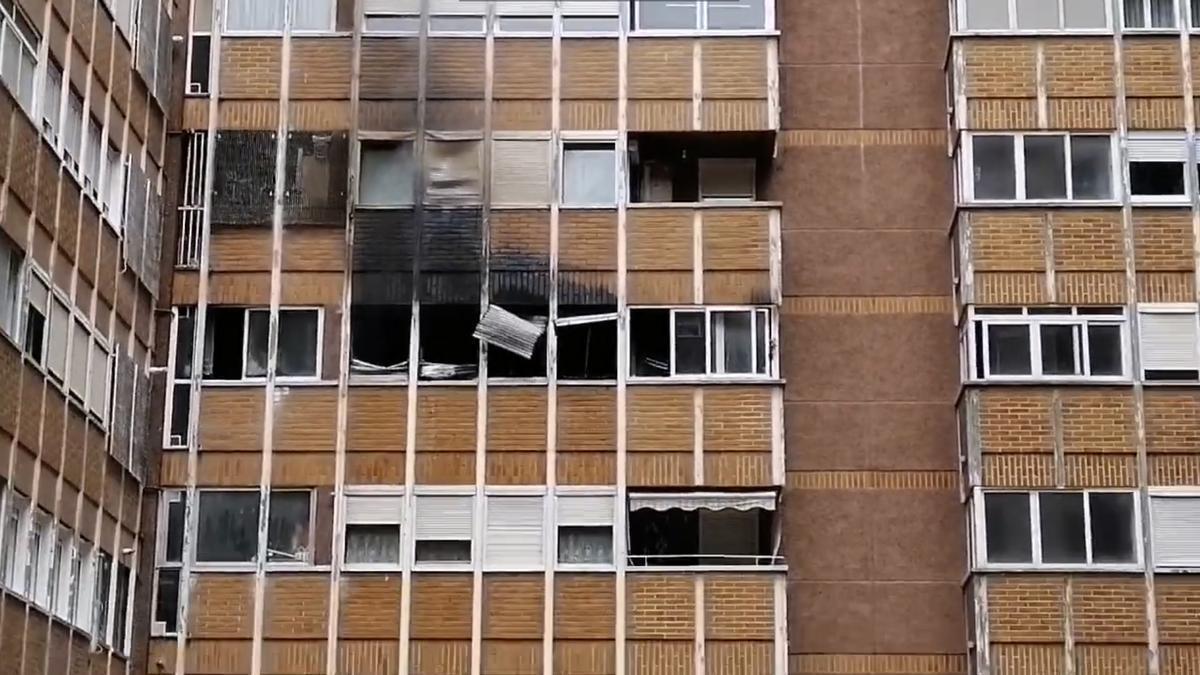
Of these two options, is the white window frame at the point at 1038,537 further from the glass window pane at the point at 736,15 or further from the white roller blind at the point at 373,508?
the white roller blind at the point at 373,508

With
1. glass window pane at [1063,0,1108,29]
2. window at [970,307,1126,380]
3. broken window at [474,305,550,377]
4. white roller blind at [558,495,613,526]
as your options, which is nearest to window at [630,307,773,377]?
broken window at [474,305,550,377]

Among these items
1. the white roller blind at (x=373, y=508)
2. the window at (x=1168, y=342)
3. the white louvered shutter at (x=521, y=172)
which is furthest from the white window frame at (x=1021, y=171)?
the white roller blind at (x=373, y=508)

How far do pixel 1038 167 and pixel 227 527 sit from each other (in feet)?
46.3

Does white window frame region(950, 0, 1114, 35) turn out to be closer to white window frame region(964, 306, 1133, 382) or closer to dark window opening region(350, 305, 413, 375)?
white window frame region(964, 306, 1133, 382)

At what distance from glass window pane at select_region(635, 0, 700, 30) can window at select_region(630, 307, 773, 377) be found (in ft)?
16.1

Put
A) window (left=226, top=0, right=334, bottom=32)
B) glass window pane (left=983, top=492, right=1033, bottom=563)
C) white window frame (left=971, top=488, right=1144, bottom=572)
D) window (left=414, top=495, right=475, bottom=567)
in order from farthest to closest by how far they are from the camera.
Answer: window (left=226, top=0, right=334, bottom=32) < window (left=414, top=495, right=475, bottom=567) < glass window pane (left=983, top=492, right=1033, bottom=563) < white window frame (left=971, top=488, right=1144, bottom=572)

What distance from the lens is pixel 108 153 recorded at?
91.0ft

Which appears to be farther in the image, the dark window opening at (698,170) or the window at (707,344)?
the dark window opening at (698,170)

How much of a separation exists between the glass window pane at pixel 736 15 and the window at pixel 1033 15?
10.8 ft

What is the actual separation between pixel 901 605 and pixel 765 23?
32.2 ft

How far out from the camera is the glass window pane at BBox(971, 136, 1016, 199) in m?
29.6

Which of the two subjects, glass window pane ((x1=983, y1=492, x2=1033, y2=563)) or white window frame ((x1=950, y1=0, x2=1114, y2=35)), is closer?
glass window pane ((x1=983, y1=492, x2=1033, y2=563))

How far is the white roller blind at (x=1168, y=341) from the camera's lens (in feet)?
94.0

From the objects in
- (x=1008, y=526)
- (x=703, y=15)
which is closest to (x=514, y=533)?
(x=1008, y=526)
